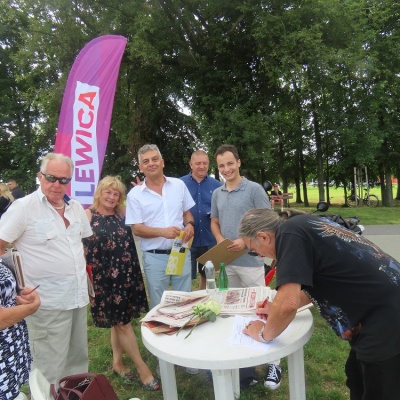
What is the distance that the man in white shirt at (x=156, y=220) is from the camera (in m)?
2.82

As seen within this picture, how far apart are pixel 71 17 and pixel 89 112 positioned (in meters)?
9.40

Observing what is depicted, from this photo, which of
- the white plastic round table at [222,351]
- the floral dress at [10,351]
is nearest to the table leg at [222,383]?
the white plastic round table at [222,351]

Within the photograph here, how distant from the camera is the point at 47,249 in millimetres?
2180

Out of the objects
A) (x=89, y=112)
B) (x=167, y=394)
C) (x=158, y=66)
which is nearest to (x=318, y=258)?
(x=167, y=394)

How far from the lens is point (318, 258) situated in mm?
1508

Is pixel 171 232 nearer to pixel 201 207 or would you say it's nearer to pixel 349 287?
pixel 201 207

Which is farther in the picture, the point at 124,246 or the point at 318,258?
the point at 124,246

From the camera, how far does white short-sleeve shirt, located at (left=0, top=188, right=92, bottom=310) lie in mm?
2100

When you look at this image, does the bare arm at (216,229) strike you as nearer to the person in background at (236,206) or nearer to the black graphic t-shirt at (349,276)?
the person in background at (236,206)

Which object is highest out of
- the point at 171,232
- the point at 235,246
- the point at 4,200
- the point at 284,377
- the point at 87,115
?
the point at 87,115

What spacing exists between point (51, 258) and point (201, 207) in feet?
5.81

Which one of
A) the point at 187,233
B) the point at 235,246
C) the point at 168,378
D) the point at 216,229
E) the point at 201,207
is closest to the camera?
the point at 168,378

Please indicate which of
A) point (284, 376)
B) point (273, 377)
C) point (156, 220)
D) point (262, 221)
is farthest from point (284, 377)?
point (262, 221)

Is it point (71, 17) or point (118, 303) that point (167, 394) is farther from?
point (71, 17)
